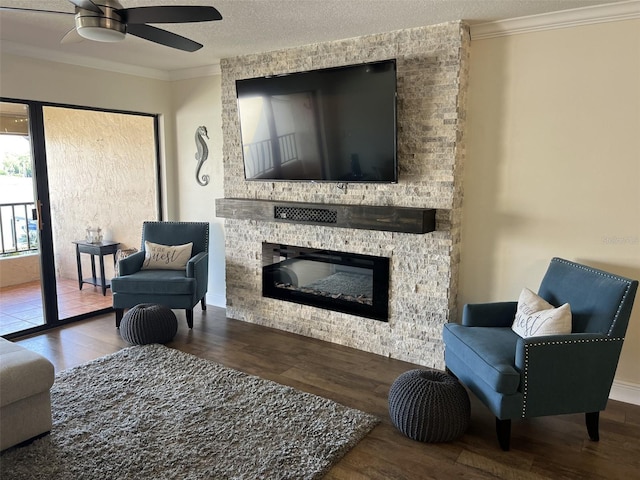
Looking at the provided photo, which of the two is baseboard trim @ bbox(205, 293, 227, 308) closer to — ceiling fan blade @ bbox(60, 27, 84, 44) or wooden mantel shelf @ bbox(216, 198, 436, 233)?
wooden mantel shelf @ bbox(216, 198, 436, 233)

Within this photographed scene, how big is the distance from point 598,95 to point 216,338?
11.4 feet

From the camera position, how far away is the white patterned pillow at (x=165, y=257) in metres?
4.70

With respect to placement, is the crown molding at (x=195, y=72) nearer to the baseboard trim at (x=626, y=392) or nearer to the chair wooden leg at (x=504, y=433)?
the chair wooden leg at (x=504, y=433)

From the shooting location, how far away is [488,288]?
3578 millimetres

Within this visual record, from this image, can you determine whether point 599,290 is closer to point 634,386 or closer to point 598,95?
point 634,386

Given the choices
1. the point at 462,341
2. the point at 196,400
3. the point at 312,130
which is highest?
the point at 312,130

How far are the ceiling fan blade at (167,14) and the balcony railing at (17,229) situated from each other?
279cm

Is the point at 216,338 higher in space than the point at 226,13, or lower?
lower

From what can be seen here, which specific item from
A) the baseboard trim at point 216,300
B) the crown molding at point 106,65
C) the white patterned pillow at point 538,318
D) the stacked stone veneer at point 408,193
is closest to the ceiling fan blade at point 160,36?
the stacked stone veneer at point 408,193

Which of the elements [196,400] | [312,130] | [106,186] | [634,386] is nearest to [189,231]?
[106,186]

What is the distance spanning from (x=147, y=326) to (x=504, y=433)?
2809mm

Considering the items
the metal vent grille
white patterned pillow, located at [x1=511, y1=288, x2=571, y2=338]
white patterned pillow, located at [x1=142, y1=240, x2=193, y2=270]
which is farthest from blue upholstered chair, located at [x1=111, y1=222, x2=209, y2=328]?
white patterned pillow, located at [x1=511, y1=288, x2=571, y2=338]

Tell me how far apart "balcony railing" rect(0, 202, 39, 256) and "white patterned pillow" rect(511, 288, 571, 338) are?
415cm

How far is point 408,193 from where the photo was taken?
3.63 metres
